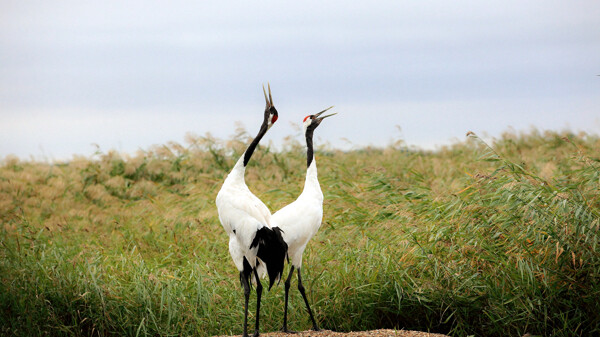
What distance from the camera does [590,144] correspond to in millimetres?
11500

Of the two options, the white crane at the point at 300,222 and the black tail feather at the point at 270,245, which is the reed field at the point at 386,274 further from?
the black tail feather at the point at 270,245

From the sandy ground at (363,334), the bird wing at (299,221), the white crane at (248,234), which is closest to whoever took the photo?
the sandy ground at (363,334)

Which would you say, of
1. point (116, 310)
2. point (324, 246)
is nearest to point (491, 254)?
point (324, 246)

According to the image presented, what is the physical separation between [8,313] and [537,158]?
9596mm

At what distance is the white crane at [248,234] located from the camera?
4719 millimetres

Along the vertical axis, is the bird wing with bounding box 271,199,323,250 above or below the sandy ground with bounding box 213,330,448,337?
above

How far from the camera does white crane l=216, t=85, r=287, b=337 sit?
15.5 ft

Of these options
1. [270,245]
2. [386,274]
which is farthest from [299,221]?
[386,274]

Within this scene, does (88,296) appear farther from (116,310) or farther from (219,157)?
(219,157)

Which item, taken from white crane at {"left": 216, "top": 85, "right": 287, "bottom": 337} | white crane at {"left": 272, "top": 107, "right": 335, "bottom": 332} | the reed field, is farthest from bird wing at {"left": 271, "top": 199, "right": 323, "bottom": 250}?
the reed field

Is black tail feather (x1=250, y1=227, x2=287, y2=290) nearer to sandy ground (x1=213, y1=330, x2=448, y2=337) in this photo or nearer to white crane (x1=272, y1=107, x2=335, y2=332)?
white crane (x1=272, y1=107, x2=335, y2=332)

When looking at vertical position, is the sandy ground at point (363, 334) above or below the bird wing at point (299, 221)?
below

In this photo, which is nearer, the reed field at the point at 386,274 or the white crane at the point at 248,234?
the white crane at the point at 248,234

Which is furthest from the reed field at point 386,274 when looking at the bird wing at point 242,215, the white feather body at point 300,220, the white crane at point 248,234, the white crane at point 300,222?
the bird wing at point 242,215
